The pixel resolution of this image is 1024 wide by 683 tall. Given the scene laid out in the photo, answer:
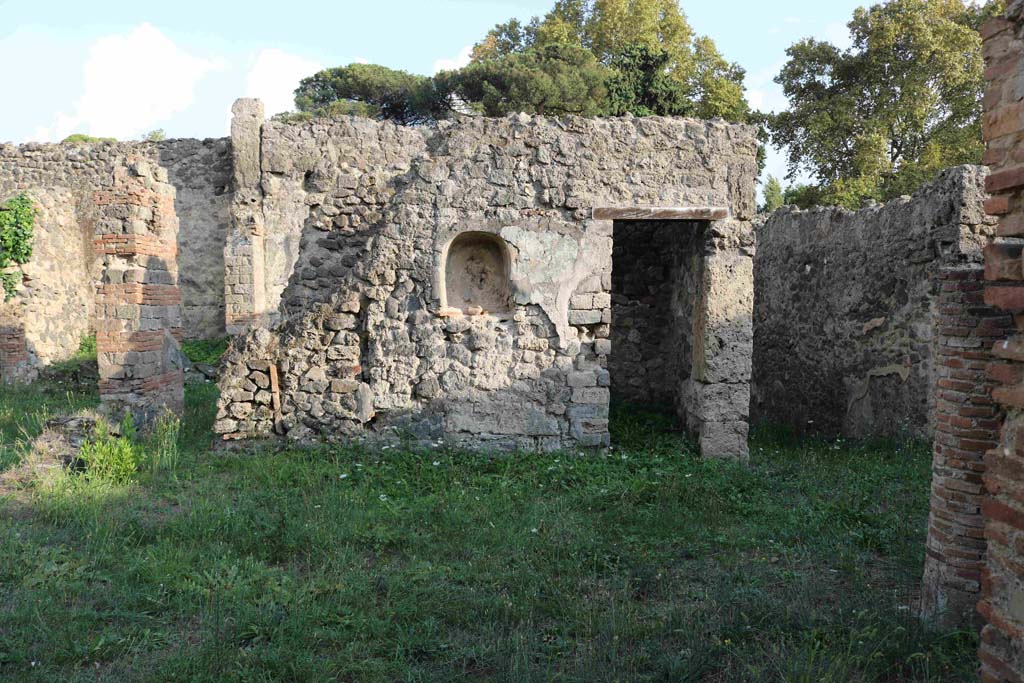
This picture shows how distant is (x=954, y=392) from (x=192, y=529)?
479 cm

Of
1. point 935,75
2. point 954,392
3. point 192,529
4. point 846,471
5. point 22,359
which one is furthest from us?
point 935,75

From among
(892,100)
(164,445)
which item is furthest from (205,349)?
(892,100)

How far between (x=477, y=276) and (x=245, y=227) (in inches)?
306

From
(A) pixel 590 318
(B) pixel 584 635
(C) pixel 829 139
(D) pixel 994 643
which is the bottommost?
(B) pixel 584 635

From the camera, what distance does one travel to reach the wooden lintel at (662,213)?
24.2ft

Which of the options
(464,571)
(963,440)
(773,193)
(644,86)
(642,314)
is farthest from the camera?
(773,193)

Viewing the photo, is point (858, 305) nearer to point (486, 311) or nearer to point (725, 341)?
point (725, 341)

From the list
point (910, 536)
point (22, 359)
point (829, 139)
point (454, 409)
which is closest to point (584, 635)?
point (910, 536)

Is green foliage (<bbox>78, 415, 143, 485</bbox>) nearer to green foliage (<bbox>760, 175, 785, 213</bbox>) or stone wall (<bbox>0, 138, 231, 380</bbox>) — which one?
stone wall (<bbox>0, 138, 231, 380</bbox>)

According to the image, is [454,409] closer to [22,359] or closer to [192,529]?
[192,529]

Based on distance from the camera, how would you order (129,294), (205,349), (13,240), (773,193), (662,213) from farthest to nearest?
(773,193) → (205,349) → (13,240) → (129,294) → (662,213)

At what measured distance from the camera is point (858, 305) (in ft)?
30.9

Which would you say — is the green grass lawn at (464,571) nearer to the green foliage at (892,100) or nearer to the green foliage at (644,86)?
the green foliage at (892,100)

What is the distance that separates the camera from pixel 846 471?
7152mm
